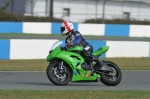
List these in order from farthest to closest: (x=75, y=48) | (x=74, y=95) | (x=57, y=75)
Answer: (x=57, y=75)
(x=75, y=48)
(x=74, y=95)

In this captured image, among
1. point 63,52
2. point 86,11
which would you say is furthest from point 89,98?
point 86,11

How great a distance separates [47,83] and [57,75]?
107 cm

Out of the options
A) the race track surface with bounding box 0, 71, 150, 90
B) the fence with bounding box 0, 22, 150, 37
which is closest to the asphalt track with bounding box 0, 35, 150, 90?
the race track surface with bounding box 0, 71, 150, 90

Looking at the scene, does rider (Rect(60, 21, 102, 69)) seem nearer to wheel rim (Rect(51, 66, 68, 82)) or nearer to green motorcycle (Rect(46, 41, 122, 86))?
green motorcycle (Rect(46, 41, 122, 86))

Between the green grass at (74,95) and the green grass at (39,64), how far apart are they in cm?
686

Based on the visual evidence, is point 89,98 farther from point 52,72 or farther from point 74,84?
point 74,84

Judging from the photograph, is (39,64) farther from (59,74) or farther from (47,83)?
(59,74)

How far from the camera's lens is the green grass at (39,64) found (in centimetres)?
1633

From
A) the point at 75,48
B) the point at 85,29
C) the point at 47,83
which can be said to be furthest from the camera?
the point at 85,29

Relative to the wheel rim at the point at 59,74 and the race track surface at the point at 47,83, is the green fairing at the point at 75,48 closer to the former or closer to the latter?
the wheel rim at the point at 59,74

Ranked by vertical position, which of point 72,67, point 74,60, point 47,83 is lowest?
point 47,83

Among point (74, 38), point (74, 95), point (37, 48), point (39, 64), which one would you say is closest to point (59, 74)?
point (74, 38)

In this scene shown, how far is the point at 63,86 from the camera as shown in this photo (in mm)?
10688

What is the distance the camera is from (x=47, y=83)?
11.6 metres
